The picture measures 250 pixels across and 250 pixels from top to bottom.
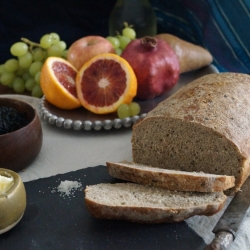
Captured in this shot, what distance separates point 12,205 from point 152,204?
0.46 metres

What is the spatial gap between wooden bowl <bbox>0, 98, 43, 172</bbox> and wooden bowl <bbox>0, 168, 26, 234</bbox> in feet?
0.97

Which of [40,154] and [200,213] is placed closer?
[200,213]

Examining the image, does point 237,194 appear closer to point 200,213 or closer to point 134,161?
point 200,213

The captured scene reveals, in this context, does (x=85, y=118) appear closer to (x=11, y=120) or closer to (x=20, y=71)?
(x=11, y=120)

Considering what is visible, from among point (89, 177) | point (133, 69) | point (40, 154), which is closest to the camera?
point (89, 177)

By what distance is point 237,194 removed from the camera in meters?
1.62

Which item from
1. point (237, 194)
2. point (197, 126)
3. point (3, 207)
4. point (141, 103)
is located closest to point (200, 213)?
point (237, 194)

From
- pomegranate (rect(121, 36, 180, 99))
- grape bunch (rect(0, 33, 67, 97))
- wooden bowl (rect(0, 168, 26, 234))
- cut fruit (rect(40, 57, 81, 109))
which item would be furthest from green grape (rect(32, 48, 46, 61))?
wooden bowl (rect(0, 168, 26, 234))

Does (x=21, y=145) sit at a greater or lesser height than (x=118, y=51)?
lesser

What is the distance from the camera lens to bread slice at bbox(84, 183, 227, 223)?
147 centimetres

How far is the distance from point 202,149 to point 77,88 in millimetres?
867

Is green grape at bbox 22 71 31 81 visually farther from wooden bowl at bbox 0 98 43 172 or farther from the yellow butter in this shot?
the yellow butter

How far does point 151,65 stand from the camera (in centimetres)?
230

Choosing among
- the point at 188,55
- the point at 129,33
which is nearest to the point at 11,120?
the point at 129,33
